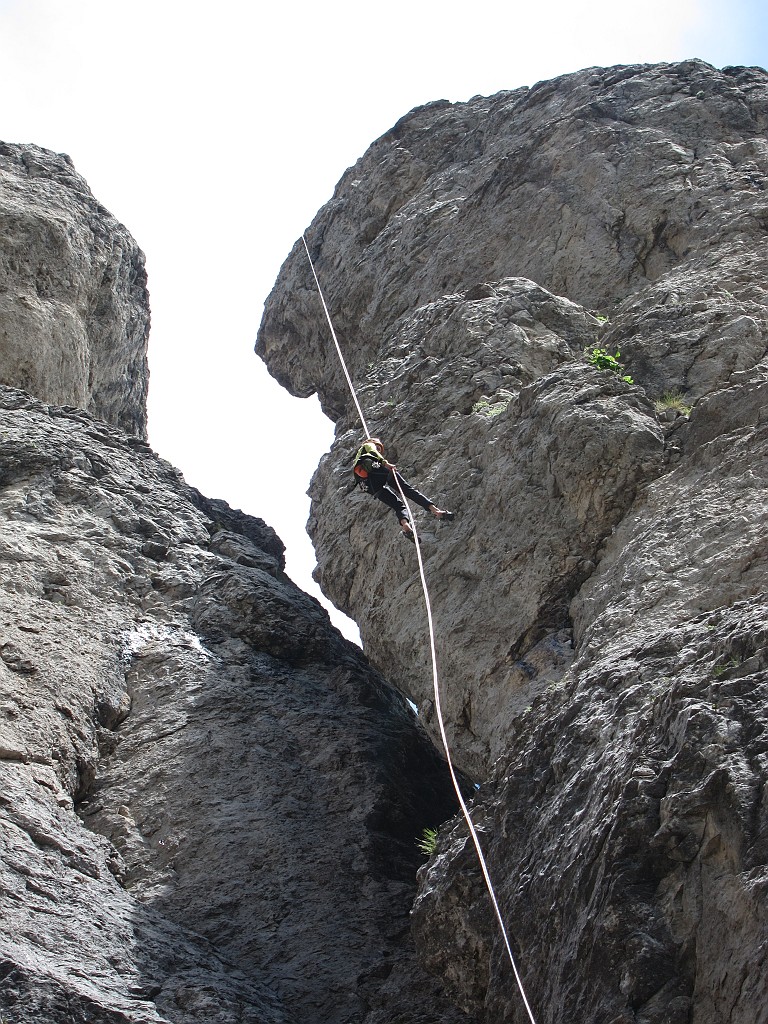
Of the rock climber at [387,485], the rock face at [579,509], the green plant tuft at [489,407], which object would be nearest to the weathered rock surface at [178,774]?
the rock face at [579,509]

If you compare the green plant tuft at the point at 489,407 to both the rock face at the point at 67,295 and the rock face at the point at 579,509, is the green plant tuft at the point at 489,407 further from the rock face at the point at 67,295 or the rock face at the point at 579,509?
the rock face at the point at 67,295

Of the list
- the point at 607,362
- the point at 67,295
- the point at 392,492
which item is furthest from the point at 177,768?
the point at 67,295

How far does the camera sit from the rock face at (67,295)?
16312 mm

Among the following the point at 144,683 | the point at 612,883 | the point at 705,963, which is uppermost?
the point at 144,683

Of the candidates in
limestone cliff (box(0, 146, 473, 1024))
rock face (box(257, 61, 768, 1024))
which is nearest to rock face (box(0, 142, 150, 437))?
limestone cliff (box(0, 146, 473, 1024))

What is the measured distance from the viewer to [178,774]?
10.7 meters

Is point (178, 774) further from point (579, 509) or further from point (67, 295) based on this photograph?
point (67, 295)

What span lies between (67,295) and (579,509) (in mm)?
10132

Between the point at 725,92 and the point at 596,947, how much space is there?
39.6ft

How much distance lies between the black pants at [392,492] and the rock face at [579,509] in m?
0.40

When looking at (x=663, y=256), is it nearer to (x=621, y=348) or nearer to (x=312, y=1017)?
(x=621, y=348)

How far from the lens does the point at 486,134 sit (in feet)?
57.3

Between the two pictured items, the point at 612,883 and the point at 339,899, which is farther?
the point at 339,899

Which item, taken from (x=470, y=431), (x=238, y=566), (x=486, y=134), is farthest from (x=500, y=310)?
(x=486, y=134)
